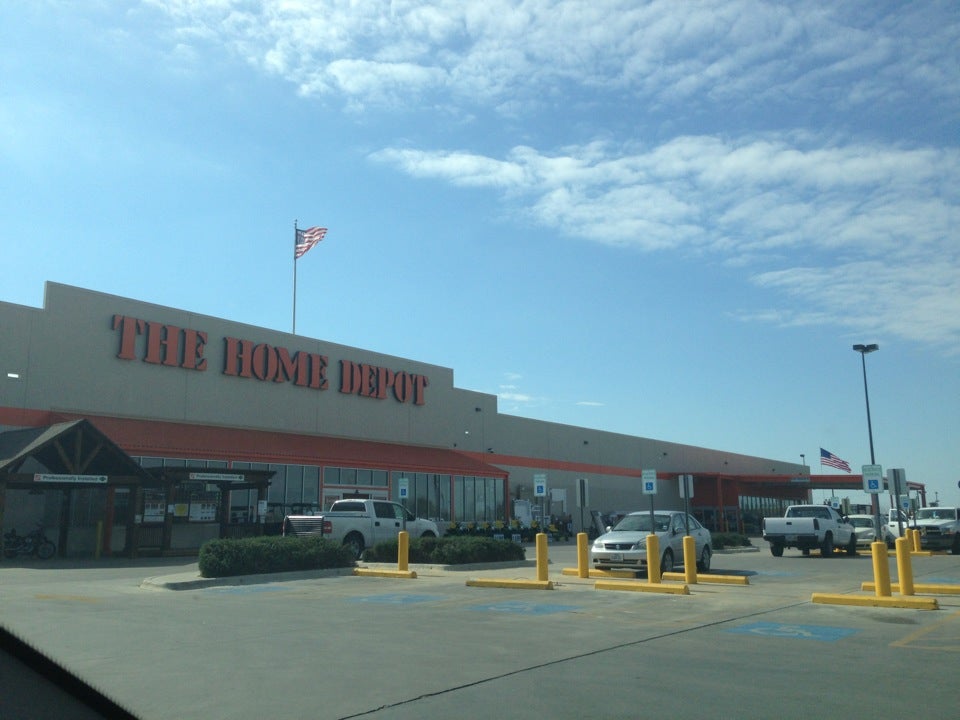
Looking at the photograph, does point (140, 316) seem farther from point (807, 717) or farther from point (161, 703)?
point (807, 717)

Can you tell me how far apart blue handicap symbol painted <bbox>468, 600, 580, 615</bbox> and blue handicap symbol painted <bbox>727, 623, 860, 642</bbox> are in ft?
10.1

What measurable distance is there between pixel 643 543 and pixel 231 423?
21.2m

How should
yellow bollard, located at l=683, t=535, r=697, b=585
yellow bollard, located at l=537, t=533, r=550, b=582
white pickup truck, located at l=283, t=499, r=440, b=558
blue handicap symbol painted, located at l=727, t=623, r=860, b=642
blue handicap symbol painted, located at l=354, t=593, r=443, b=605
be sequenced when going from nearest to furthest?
1. blue handicap symbol painted, located at l=727, t=623, r=860, b=642
2. blue handicap symbol painted, located at l=354, t=593, r=443, b=605
3. yellow bollard, located at l=683, t=535, r=697, b=585
4. yellow bollard, located at l=537, t=533, r=550, b=582
5. white pickup truck, located at l=283, t=499, r=440, b=558

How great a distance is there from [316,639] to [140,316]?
25.1 meters

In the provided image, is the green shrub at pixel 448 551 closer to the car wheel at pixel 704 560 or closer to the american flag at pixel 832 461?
the car wheel at pixel 704 560

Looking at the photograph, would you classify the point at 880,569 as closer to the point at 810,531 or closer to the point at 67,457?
the point at 810,531

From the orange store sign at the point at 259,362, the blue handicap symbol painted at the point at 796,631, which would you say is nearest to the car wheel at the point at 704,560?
the blue handicap symbol painted at the point at 796,631

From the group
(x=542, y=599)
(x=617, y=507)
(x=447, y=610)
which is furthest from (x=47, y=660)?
(x=617, y=507)

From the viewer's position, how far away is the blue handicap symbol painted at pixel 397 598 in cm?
1538

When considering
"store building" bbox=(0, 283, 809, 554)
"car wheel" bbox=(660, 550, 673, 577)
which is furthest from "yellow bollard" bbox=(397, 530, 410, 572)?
"car wheel" bbox=(660, 550, 673, 577)

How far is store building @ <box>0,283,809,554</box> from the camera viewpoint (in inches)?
1133

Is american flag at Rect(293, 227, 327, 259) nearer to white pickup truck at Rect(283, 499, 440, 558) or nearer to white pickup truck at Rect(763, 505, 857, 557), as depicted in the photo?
white pickup truck at Rect(283, 499, 440, 558)

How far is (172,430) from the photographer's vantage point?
32.6 m

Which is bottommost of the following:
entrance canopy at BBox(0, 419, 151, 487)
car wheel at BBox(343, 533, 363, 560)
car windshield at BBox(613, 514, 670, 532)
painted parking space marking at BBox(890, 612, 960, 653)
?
painted parking space marking at BBox(890, 612, 960, 653)
